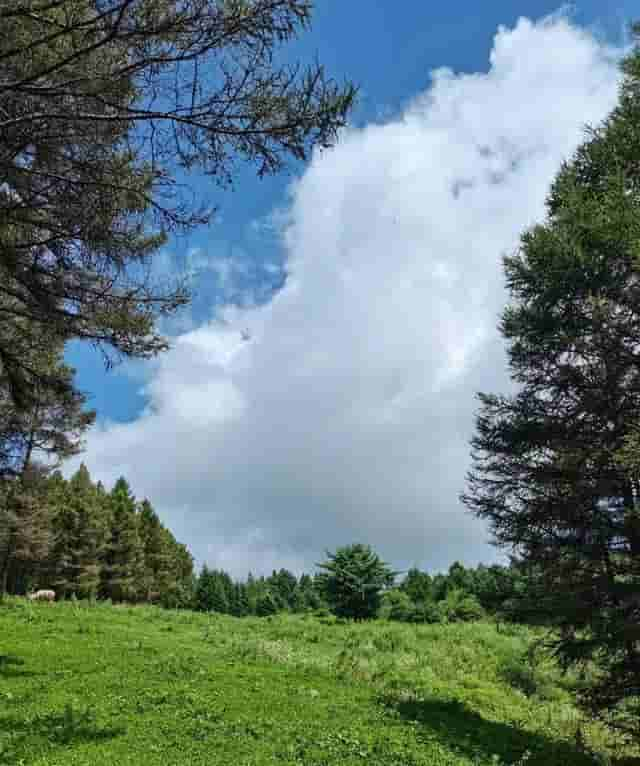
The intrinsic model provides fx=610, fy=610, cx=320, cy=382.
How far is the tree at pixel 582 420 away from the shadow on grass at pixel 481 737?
1162 millimetres

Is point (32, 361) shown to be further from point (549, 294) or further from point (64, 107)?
point (549, 294)

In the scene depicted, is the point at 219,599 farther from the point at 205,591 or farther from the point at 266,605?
the point at 266,605

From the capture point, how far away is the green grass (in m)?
7.62

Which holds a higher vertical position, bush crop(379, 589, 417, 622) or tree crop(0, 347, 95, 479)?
tree crop(0, 347, 95, 479)

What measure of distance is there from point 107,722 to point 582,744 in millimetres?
7913

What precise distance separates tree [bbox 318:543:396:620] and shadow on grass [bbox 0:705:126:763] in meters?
23.6

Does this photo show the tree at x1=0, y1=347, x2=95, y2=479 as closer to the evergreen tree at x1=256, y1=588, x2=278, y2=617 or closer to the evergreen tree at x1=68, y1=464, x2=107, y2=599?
the evergreen tree at x1=68, y1=464, x2=107, y2=599

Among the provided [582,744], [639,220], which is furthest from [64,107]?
[582,744]

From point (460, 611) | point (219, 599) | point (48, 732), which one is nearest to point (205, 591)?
point (219, 599)

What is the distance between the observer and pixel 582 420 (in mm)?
11680

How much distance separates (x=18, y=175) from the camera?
648 centimetres

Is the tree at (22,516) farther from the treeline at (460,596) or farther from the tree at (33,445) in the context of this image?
the treeline at (460,596)

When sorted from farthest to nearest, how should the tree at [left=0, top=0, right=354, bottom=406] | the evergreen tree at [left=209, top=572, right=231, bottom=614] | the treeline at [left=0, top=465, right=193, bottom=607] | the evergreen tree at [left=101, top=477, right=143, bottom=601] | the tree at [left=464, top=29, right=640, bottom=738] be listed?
1. the evergreen tree at [left=209, top=572, right=231, bottom=614]
2. the evergreen tree at [left=101, top=477, right=143, bottom=601]
3. the treeline at [left=0, top=465, right=193, bottom=607]
4. the tree at [left=464, top=29, right=640, bottom=738]
5. the tree at [left=0, top=0, right=354, bottom=406]

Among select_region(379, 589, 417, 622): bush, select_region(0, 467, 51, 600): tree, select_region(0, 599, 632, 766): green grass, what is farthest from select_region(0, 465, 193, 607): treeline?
select_region(0, 599, 632, 766): green grass
